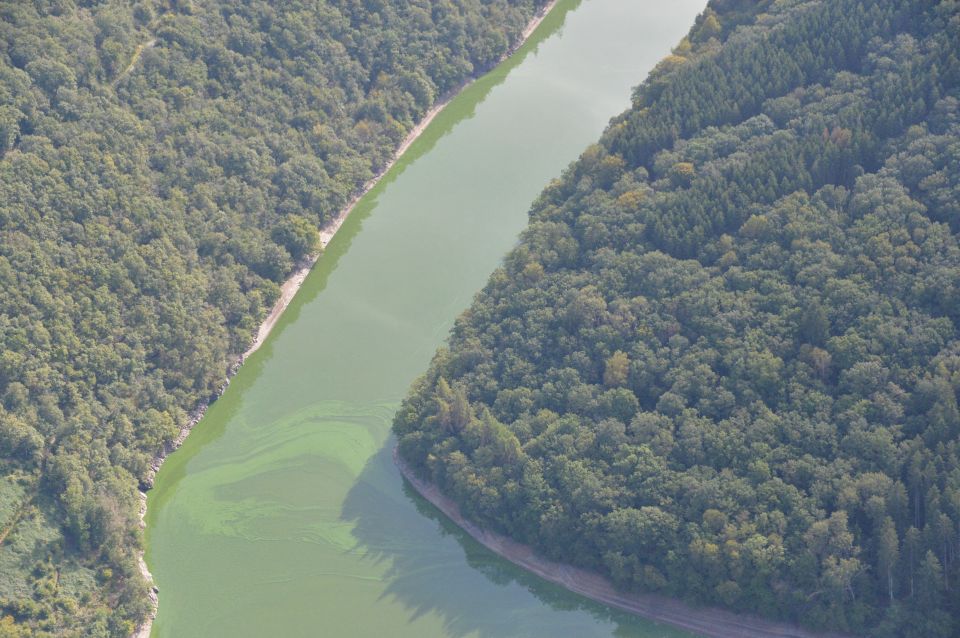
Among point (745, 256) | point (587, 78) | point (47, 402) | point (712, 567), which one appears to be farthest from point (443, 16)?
point (712, 567)

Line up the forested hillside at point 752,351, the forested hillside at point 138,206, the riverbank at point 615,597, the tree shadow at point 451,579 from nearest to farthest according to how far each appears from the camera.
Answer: the forested hillside at point 752,351
the riverbank at point 615,597
the tree shadow at point 451,579
the forested hillside at point 138,206

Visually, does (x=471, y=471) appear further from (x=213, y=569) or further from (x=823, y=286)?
(x=823, y=286)

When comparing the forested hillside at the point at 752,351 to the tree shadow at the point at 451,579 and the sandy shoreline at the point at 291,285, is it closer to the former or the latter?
the tree shadow at the point at 451,579

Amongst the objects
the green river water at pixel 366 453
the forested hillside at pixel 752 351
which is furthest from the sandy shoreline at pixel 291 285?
the forested hillside at pixel 752 351

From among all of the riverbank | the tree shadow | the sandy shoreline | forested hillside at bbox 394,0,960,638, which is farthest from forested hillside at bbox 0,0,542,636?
the riverbank

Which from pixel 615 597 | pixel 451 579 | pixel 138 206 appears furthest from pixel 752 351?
pixel 138 206

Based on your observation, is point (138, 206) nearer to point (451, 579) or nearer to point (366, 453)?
point (366, 453)

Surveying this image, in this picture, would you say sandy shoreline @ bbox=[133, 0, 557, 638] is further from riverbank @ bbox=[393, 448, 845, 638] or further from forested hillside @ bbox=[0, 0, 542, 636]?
riverbank @ bbox=[393, 448, 845, 638]
